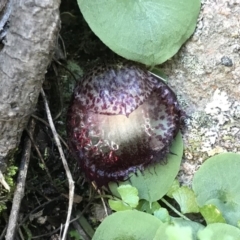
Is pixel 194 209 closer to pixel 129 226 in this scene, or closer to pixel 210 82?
pixel 129 226

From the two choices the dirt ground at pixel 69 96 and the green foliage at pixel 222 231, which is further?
the dirt ground at pixel 69 96

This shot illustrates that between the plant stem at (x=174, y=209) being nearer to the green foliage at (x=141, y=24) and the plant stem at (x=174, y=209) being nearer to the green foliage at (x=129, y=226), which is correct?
the green foliage at (x=129, y=226)

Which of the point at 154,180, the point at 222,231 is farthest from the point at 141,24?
the point at 222,231

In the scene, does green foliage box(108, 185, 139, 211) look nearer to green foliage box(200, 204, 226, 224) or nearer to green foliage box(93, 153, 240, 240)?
green foliage box(93, 153, 240, 240)

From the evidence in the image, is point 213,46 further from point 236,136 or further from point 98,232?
point 98,232

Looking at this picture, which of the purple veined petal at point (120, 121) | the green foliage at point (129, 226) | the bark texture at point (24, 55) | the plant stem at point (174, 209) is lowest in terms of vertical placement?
the plant stem at point (174, 209)

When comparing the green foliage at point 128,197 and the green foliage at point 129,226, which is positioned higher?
the green foliage at point 128,197

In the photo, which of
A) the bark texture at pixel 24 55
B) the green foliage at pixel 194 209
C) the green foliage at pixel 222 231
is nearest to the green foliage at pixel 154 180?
the green foliage at pixel 194 209
